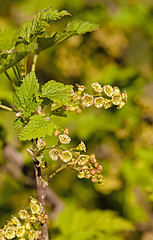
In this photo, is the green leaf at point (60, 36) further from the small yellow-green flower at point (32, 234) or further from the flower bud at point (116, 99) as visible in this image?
the small yellow-green flower at point (32, 234)

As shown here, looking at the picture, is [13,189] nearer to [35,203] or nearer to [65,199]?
[65,199]

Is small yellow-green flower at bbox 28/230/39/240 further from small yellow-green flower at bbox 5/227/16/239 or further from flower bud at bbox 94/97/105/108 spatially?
flower bud at bbox 94/97/105/108

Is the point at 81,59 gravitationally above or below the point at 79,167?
above

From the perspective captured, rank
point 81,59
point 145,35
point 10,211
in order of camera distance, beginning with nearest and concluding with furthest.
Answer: point 10,211, point 81,59, point 145,35

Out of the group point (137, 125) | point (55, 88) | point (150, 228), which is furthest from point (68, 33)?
point (150, 228)

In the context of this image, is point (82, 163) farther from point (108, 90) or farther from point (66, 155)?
point (108, 90)

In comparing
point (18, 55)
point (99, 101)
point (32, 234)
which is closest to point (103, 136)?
point (99, 101)

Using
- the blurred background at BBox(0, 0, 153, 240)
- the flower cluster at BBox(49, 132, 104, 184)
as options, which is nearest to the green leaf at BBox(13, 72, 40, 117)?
the flower cluster at BBox(49, 132, 104, 184)
